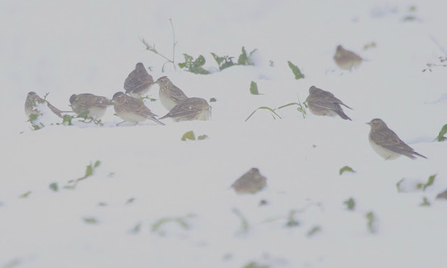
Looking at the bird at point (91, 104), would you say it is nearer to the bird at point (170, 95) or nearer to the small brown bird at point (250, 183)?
the bird at point (170, 95)

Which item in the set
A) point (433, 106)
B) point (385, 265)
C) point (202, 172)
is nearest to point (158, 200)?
point (202, 172)

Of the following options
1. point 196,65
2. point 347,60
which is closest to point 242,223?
point 196,65

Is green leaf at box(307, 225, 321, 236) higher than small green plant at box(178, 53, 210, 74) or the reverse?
higher

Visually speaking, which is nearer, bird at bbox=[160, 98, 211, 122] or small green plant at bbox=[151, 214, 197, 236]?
small green plant at bbox=[151, 214, 197, 236]

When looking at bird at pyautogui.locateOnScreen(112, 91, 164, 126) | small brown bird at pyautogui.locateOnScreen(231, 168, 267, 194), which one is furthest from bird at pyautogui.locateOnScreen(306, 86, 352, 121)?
small brown bird at pyautogui.locateOnScreen(231, 168, 267, 194)

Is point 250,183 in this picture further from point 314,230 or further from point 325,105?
point 325,105

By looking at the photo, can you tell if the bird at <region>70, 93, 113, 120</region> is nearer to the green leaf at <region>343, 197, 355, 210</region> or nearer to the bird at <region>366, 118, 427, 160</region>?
the bird at <region>366, 118, 427, 160</region>

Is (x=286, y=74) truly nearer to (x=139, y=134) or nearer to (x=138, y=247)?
(x=139, y=134)
